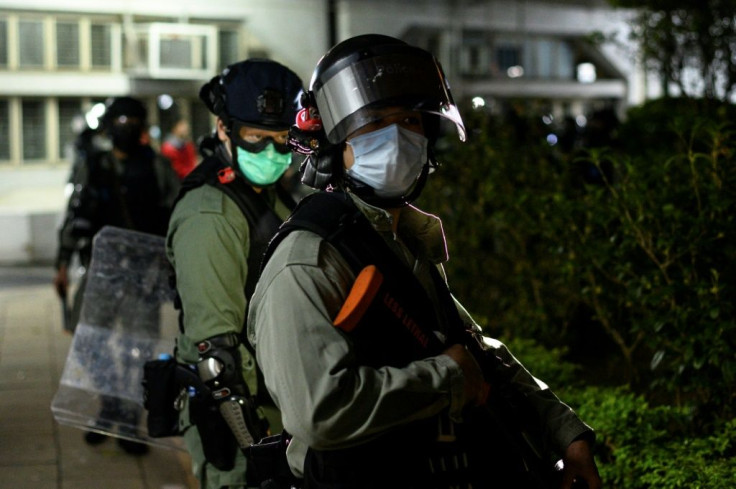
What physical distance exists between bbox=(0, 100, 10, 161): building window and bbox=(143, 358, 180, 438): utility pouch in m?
17.3

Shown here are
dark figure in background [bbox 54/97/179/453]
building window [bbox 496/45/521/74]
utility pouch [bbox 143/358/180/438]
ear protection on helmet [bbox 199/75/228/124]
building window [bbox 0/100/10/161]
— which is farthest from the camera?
building window [bbox 496/45/521/74]

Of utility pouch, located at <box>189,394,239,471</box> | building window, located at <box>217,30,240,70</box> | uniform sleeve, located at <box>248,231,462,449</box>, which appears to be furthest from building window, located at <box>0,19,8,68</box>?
uniform sleeve, located at <box>248,231,462,449</box>

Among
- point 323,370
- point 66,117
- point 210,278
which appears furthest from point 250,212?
point 66,117

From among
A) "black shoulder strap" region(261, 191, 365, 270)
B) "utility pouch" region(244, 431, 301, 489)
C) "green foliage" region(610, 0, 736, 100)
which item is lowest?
"utility pouch" region(244, 431, 301, 489)

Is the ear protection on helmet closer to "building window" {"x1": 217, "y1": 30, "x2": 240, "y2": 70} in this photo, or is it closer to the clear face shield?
the clear face shield

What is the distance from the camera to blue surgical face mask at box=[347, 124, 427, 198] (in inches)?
86.7

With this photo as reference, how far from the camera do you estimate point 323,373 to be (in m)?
1.96

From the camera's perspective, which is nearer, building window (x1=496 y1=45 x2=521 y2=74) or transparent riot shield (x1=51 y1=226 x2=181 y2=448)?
transparent riot shield (x1=51 y1=226 x2=181 y2=448)

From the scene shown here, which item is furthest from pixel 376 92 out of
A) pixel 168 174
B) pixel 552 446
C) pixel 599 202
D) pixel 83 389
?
pixel 168 174

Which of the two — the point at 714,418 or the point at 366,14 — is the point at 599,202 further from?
the point at 366,14

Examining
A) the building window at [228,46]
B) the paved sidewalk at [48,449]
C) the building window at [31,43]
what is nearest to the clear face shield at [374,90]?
the paved sidewalk at [48,449]

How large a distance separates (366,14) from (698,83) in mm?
14557

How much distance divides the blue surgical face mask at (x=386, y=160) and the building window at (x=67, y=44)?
19.0 metres

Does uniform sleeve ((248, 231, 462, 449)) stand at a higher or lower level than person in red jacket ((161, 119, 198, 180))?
lower
